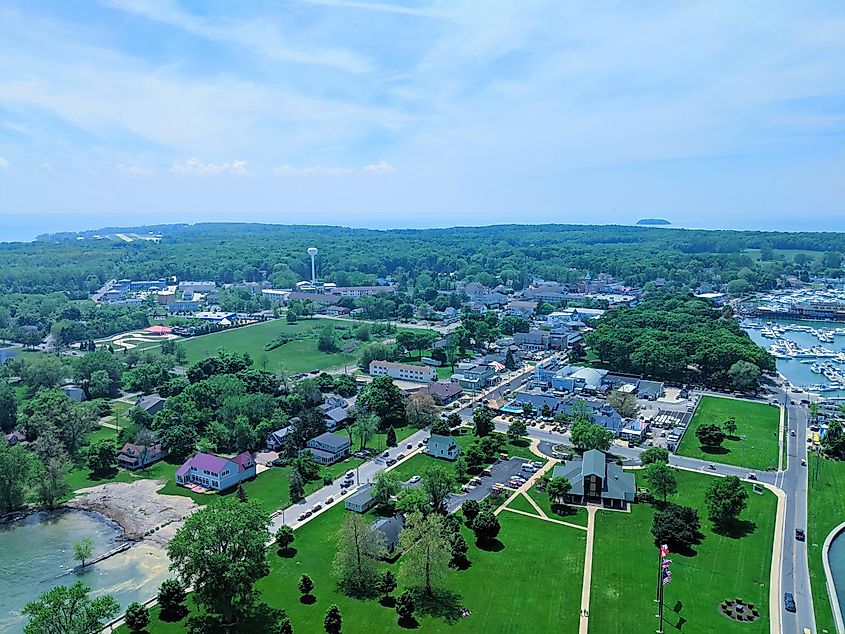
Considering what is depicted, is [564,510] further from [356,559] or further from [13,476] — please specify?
[13,476]

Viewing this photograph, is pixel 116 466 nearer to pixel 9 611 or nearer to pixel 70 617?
pixel 9 611

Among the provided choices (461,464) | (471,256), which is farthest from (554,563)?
(471,256)

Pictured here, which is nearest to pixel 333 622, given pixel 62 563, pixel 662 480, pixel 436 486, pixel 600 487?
pixel 436 486

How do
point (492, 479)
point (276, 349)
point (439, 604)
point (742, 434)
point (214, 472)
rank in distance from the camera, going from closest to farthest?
1. point (439, 604)
2. point (214, 472)
3. point (492, 479)
4. point (742, 434)
5. point (276, 349)

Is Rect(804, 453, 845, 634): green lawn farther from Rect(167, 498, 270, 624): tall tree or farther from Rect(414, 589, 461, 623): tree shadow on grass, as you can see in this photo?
Rect(167, 498, 270, 624): tall tree

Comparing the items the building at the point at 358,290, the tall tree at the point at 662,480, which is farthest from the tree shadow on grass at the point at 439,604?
the building at the point at 358,290

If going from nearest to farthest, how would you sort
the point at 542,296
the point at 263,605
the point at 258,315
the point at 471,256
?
the point at 263,605, the point at 258,315, the point at 542,296, the point at 471,256
